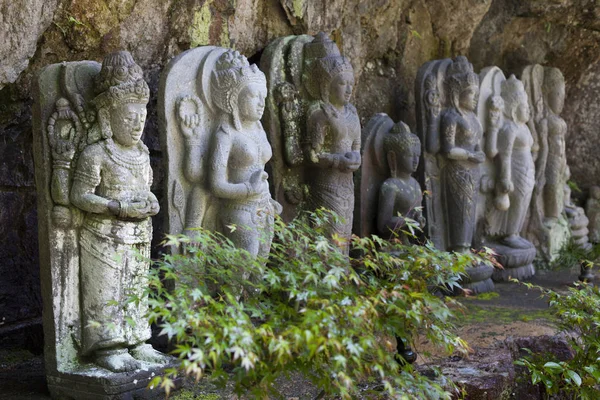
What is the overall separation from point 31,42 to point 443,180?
4148 mm

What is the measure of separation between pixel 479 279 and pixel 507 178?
46.1 inches

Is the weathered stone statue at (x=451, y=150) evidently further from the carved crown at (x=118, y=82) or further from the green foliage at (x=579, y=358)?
the carved crown at (x=118, y=82)

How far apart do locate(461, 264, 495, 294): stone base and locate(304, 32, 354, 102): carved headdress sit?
2.33 m

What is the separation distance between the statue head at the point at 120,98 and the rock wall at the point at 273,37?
733 mm

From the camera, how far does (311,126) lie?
6.71 meters

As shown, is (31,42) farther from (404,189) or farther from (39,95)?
(404,189)

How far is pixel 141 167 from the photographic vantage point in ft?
16.9

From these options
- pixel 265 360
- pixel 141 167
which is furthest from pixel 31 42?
pixel 265 360

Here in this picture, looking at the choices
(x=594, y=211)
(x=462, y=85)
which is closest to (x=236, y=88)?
(x=462, y=85)

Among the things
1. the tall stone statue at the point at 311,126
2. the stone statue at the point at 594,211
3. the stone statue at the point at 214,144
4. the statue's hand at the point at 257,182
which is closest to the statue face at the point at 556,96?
the stone statue at the point at 594,211

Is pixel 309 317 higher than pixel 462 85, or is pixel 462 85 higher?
pixel 462 85

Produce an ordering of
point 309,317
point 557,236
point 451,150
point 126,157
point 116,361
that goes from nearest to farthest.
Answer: point 309,317, point 116,361, point 126,157, point 451,150, point 557,236

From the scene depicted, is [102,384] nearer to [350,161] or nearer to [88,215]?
[88,215]

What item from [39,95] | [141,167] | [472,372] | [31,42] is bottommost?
[472,372]
